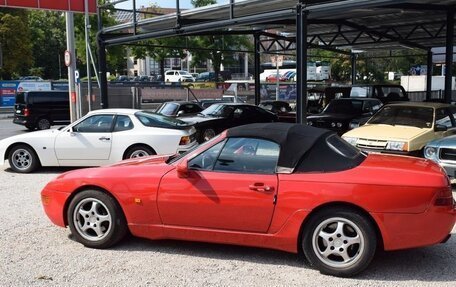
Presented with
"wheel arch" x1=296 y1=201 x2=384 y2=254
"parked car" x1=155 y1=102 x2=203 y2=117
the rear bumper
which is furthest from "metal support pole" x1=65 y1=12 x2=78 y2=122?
the rear bumper

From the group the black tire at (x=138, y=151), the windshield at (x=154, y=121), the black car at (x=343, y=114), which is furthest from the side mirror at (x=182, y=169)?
the black car at (x=343, y=114)

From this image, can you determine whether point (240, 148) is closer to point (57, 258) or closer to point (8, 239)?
point (57, 258)

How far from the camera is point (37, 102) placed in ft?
72.7

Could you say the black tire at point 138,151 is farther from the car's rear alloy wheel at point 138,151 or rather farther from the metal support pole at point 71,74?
the metal support pole at point 71,74

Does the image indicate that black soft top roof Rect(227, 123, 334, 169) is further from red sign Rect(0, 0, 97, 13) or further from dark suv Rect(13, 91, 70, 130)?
dark suv Rect(13, 91, 70, 130)

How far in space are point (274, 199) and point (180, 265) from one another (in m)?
1.13

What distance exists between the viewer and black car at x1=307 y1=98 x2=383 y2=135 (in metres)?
15.0

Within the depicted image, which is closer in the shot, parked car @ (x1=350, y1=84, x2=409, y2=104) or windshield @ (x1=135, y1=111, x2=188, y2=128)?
windshield @ (x1=135, y1=111, x2=188, y2=128)

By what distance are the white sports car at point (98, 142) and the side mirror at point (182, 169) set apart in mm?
4964

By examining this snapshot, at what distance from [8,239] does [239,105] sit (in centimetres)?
1162

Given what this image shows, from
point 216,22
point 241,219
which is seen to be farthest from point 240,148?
point 216,22

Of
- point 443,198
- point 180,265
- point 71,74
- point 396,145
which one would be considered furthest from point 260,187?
point 71,74

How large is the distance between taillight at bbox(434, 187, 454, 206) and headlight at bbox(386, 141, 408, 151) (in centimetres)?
482

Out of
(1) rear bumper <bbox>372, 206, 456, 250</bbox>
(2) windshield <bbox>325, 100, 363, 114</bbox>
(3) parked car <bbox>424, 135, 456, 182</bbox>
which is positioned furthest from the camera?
(2) windshield <bbox>325, 100, 363, 114</bbox>
